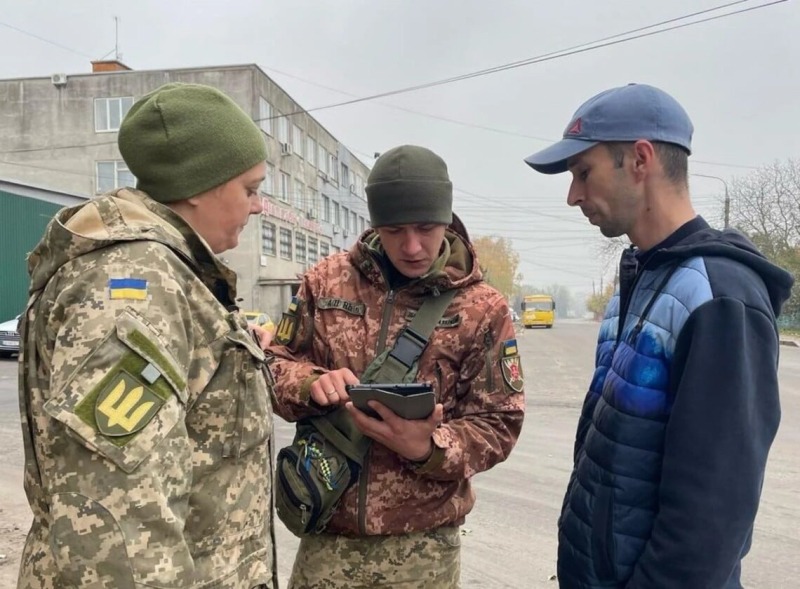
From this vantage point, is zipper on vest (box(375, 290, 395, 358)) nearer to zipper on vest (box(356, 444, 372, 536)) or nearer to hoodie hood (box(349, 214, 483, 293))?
hoodie hood (box(349, 214, 483, 293))

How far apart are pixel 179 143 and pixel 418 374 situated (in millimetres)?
1026

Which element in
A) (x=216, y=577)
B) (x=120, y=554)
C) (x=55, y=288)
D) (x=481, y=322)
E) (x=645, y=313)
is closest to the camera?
(x=120, y=554)

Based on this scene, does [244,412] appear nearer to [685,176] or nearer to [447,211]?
[447,211]

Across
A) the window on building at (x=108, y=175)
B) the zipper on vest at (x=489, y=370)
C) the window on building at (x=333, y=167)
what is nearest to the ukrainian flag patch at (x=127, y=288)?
the zipper on vest at (x=489, y=370)

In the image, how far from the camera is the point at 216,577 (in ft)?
4.58

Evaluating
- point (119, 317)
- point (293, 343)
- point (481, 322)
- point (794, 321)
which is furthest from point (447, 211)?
point (794, 321)

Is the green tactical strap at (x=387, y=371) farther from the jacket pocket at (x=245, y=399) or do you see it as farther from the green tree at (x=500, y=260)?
the green tree at (x=500, y=260)

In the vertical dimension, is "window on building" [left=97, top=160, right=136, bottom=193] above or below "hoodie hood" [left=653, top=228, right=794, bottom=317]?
above

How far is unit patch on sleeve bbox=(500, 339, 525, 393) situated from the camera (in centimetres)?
208

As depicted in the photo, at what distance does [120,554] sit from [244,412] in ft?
1.30

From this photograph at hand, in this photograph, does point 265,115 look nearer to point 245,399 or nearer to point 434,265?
point 434,265

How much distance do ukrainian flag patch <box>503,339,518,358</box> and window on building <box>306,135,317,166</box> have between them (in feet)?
126

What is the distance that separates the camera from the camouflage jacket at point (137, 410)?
1.15m

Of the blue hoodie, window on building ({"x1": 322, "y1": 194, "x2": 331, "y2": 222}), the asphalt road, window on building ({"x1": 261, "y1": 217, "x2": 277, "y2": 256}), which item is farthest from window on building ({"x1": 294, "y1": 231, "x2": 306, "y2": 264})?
the blue hoodie
